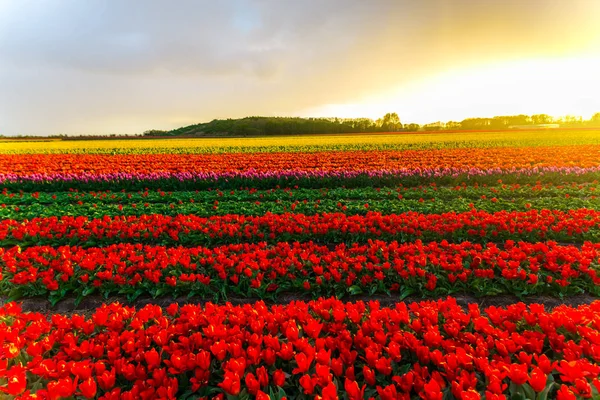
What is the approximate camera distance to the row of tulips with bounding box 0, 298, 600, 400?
2588 mm

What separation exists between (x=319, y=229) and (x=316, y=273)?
2220 mm

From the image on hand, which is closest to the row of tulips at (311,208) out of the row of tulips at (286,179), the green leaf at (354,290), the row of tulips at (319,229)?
the row of tulips at (319,229)

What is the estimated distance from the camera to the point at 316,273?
18.8 ft

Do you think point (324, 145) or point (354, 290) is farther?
point (324, 145)

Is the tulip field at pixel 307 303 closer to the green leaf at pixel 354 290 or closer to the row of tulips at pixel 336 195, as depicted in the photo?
the green leaf at pixel 354 290

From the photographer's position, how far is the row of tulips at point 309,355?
2.59 meters

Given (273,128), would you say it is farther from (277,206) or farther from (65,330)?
(65,330)

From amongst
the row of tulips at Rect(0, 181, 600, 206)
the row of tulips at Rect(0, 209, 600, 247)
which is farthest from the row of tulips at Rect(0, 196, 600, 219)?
the row of tulips at Rect(0, 181, 600, 206)

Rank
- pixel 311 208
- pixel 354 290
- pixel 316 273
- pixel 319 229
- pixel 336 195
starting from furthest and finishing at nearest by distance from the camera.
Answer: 1. pixel 336 195
2. pixel 311 208
3. pixel 319 229
4. pixel 316 273
5. pixel 354 290

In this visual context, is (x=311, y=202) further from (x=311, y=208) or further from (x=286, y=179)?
(x=286, y=179)

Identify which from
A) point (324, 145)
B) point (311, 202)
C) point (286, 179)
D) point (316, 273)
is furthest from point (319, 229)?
point (324, 145)

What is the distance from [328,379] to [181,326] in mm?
1713

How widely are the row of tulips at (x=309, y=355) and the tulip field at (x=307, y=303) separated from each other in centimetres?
2

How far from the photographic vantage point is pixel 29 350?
3133mm
